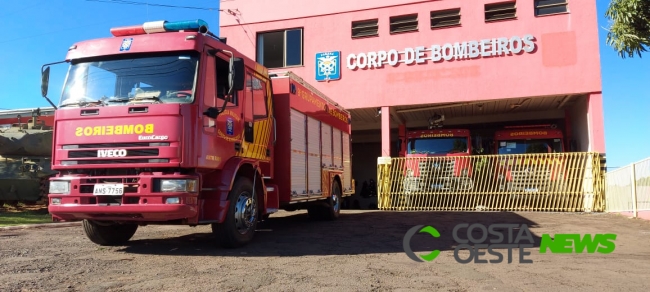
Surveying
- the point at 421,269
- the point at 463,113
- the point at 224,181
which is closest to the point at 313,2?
the point at 463,113

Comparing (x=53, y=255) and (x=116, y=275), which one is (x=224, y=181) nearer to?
(x=116, y=275)

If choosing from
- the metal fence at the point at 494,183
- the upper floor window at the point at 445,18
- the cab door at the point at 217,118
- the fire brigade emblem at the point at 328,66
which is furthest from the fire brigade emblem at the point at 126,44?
the upper floor window at the point at 445,18

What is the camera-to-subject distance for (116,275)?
15.8 ft

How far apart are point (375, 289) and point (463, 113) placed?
52.6ft

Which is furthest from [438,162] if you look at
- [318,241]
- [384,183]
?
[318,241]

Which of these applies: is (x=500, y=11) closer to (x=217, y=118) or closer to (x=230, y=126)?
(x=230, y=126)

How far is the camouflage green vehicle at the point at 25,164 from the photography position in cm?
1330

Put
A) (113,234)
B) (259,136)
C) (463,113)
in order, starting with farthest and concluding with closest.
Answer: (463,113) → (259,136) → (113,234)

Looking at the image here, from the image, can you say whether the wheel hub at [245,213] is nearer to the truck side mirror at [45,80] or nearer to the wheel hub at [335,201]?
the truck side mirror at [45,80]

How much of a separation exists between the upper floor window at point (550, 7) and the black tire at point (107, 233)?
14.2m

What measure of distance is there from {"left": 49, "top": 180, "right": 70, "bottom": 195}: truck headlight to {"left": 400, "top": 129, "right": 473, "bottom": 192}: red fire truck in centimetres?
1152

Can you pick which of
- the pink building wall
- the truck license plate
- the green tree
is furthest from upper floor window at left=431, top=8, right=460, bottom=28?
the truck license plate

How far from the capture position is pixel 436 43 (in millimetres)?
15820

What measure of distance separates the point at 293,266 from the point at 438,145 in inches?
439
